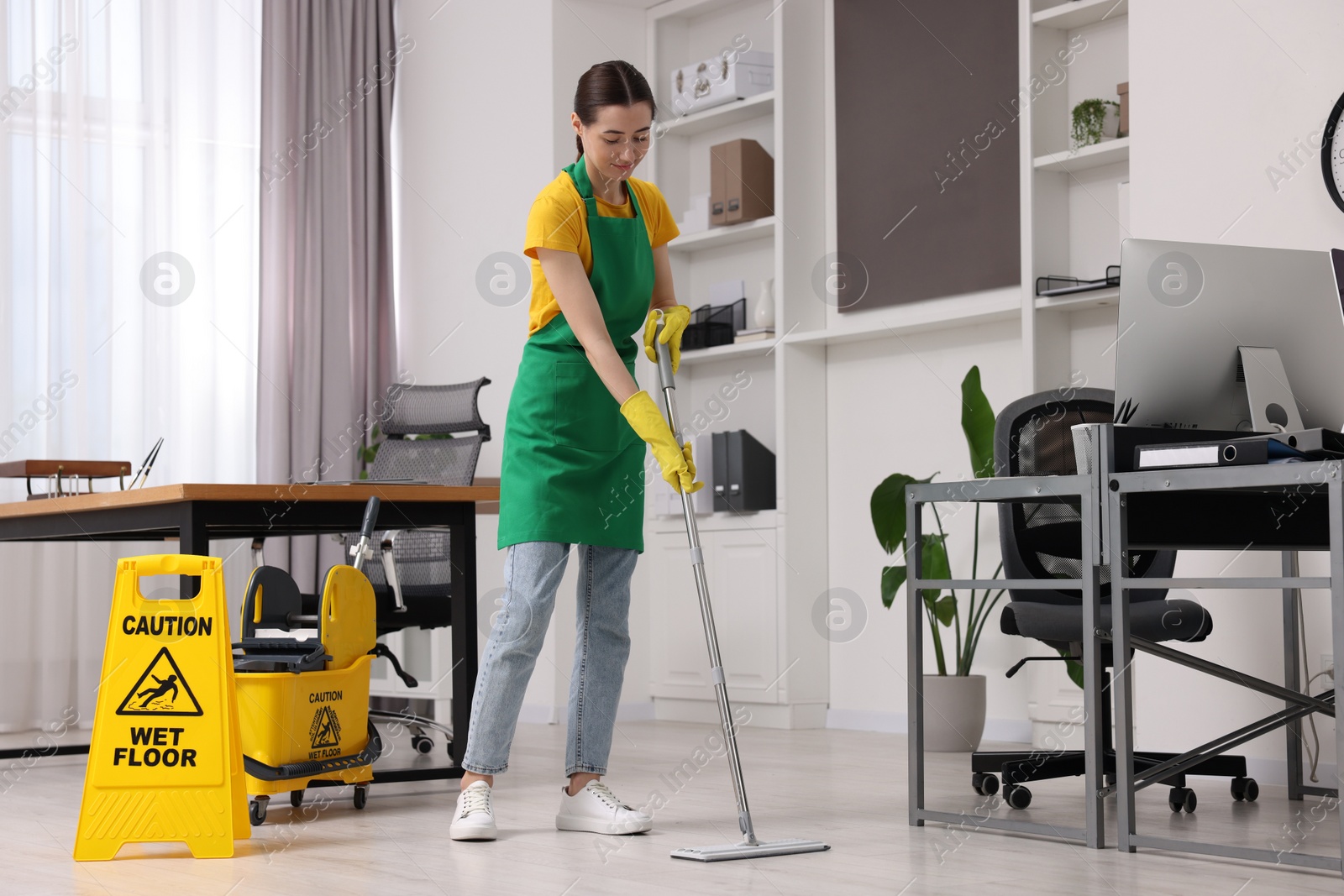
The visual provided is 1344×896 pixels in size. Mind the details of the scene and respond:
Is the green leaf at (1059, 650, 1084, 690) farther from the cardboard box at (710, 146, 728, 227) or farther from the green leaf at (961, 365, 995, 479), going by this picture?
the cardboard box at (710, 146, 728, 227)

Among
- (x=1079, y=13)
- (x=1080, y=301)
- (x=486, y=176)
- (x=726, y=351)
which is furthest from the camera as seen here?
(x=486, y=176)

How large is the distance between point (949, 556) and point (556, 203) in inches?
100.0

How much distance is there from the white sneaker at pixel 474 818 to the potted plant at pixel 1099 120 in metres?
2.68

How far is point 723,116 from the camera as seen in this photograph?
545 cm

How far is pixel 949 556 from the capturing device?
4719 millimetres

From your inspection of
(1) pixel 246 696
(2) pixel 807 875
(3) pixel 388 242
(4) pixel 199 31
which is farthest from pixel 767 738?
(4) pixel 199 31

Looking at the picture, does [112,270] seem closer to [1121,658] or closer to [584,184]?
[584,184]

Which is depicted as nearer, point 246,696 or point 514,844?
point 514,844

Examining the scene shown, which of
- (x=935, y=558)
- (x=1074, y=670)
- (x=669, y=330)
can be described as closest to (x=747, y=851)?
(x=669, y=330)

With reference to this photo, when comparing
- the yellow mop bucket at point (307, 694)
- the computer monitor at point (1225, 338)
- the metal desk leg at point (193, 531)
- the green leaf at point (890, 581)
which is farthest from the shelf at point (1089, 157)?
the metal desk leg at point (193, 531)

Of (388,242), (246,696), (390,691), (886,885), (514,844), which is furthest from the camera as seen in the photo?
(388,242)

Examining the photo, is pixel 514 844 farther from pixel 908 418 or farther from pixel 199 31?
pixel 199 31

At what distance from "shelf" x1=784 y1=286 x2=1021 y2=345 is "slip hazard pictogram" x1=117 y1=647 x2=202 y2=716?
2.76 meters

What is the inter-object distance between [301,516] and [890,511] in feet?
6.24
